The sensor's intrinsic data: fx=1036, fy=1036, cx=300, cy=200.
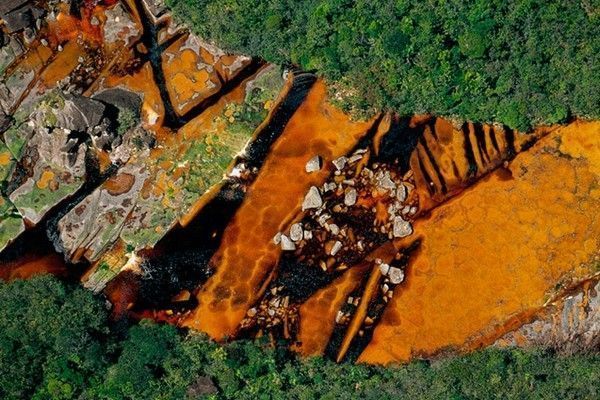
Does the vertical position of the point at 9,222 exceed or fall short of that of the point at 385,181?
it exceeds it

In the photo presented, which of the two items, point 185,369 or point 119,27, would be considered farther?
point 119,27

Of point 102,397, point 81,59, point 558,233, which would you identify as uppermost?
point 81,59

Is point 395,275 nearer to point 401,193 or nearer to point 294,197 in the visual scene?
point 401,193

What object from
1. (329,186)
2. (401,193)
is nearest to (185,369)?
(329,186)

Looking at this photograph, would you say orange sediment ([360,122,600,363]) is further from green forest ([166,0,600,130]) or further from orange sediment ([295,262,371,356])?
green forest ([166,0,600,130])

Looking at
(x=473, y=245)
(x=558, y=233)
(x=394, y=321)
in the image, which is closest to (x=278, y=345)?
(x=394, y=321)

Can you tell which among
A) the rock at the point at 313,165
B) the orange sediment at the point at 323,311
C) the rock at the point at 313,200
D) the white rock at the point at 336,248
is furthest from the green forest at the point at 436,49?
the orange sediment at the point at 323,311

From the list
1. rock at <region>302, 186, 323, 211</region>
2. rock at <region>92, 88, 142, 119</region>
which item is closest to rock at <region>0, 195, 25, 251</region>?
rock at <region>92, 88, 142, 119</region>

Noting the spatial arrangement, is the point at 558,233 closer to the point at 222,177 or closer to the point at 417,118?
the point at 417,118
